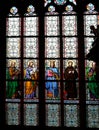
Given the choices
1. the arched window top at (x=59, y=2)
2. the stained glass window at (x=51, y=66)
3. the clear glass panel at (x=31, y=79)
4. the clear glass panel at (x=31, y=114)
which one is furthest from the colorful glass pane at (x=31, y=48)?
the clear glass panel at (x=31, y=114)

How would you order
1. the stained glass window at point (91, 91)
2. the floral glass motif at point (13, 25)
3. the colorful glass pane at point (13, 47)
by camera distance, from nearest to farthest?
the stained glass window at point (91, 91)
the colorful glass pane at point (13, 47)
the floral glass motif at point (13, 25)

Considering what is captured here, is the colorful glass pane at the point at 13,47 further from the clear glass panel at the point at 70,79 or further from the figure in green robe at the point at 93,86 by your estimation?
the figure in green robe at the point at 93,86

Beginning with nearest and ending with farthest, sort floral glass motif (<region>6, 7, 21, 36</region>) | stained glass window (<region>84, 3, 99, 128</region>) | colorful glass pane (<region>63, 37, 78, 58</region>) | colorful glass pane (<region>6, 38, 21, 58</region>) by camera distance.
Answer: stained glass window (<region>84, 3, 99, 128</region>) → colorful glass pane (<region>63, 37, 78, 58</region>) → colorful glass pane (<region>6, 38, 21, 58</region>) → floral glass motif (<region>6, 7, 21, 36</region>)

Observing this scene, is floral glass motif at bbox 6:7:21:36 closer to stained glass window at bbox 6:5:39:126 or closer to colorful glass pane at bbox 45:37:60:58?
stained glass window at bbox 6:5:39:126

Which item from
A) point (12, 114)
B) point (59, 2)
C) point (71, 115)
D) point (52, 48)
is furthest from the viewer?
point (59, 2)

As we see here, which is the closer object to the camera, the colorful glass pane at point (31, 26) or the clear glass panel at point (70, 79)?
the clear glass panel at point (70, 79)

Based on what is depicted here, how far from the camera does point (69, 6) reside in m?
8.14

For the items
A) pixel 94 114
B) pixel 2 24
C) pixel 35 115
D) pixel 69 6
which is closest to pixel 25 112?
pixel 35 115

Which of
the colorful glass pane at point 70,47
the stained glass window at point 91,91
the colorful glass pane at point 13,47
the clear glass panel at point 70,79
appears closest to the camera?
the stained glass window at point 91,91

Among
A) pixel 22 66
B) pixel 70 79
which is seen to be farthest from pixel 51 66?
pixel 22 66

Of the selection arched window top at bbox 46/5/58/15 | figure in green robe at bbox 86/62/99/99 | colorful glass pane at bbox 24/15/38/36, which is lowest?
figure in green robe at bbox 86/62/99/99

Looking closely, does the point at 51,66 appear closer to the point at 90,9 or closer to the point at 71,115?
the point at 71,115

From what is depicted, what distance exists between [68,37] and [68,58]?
19.0 inches

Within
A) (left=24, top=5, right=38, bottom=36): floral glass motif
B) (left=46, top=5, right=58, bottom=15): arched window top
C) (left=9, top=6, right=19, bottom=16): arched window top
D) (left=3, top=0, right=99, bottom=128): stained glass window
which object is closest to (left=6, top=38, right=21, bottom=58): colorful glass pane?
(left=3, top=0, right=99, bottom=128): stained glass window
